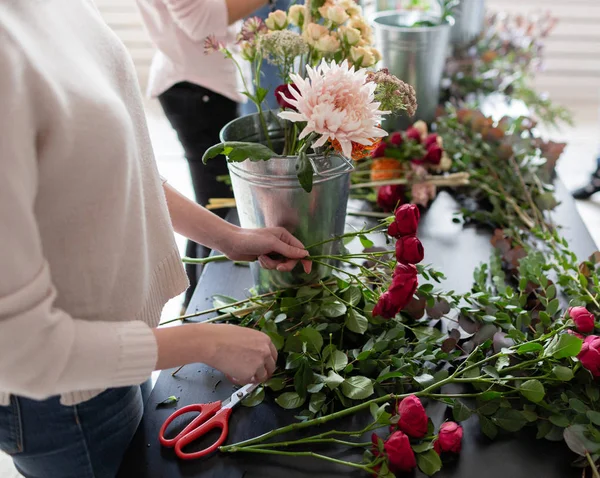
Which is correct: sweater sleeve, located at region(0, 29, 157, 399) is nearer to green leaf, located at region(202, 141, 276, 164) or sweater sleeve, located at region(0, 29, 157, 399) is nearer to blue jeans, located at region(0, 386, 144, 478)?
blue jeans, located at region(0, 386, 144, 478)

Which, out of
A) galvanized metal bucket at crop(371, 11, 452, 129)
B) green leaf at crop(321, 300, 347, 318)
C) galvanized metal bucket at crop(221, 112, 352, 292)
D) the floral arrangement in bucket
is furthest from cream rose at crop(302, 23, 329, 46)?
galvanized metal bucket at crop(371, 11, 452, 129)

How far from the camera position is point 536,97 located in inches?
71.2

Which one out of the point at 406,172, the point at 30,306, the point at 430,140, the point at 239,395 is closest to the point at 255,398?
the point at 239,395

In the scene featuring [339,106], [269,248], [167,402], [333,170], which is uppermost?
[339,106]

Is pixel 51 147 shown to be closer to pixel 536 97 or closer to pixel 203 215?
pixel 203 215

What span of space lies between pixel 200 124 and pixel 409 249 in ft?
2.94

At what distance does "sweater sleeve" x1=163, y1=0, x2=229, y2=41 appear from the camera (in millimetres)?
1298

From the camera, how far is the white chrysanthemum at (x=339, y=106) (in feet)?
2.28

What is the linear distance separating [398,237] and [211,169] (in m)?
0.82

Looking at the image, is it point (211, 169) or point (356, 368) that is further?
point (211, 169)

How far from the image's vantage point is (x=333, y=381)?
29.4 inches

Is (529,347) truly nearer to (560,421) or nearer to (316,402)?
(560,421)

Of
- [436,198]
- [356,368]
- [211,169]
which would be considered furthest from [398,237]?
[211,169]

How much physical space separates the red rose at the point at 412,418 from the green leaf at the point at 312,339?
0.15m
